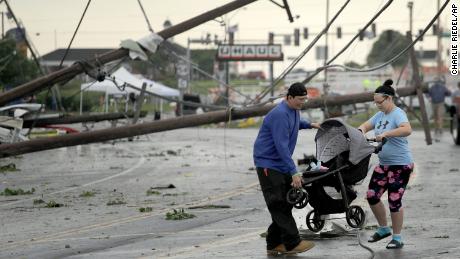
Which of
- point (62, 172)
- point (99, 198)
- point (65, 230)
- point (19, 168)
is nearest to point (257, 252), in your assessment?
point (65, 230)

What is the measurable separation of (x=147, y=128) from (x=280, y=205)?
8.03m

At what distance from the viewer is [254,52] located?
251ft

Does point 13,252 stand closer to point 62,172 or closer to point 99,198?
point 99,198

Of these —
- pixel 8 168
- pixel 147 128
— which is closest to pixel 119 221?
pixel 147 128

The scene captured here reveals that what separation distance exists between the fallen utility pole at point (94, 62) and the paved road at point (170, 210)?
174 cm

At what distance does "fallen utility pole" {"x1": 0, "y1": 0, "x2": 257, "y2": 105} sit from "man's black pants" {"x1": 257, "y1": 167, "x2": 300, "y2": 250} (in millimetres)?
9154

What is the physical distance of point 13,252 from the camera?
11062 millimetres

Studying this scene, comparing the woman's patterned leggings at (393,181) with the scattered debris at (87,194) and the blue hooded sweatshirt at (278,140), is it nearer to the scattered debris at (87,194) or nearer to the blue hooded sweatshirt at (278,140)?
the blue hooded sweatshirt at (278,140)

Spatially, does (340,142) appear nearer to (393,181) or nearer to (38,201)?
(393,181)

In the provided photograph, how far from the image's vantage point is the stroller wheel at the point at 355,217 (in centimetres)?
1086

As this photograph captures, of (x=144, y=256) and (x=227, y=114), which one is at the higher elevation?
(x=227, y=114)

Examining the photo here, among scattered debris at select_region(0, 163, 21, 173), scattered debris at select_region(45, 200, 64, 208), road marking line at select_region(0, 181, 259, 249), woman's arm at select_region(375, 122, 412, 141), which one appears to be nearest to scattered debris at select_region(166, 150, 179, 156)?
scattered debris at select_region(0, 163, 21, 173)

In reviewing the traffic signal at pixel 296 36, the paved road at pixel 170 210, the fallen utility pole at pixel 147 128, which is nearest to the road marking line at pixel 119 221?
the paved road at pixel 170 210

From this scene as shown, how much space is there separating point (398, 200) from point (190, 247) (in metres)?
2.14
